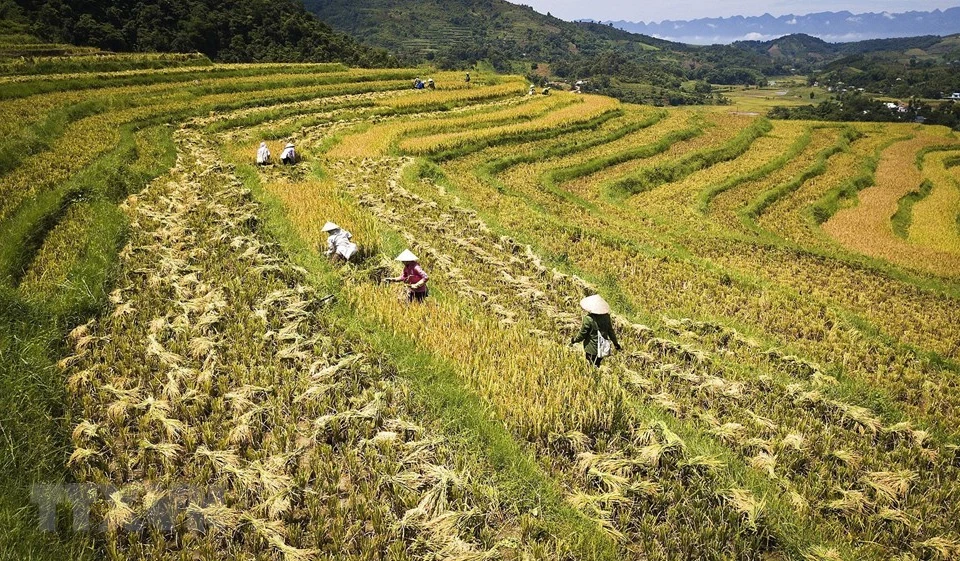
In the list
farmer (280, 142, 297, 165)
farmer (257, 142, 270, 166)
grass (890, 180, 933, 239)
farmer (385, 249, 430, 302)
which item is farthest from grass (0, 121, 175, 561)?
grass (890, 180, 933, 239)

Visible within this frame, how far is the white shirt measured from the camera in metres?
8.70

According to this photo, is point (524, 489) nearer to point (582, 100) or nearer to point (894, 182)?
point (894, 182)

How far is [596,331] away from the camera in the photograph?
20.3ft

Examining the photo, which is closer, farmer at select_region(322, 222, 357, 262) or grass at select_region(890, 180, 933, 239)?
farmer at select_region(322, 222, 357, 262)

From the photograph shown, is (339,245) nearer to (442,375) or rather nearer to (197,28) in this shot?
(442,375)

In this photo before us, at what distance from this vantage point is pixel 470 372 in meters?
5.73

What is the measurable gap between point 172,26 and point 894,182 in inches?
2256

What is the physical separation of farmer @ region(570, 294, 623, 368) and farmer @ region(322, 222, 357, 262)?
457cm

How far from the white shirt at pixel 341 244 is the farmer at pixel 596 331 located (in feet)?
14.9

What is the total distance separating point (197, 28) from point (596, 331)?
52.5 meters

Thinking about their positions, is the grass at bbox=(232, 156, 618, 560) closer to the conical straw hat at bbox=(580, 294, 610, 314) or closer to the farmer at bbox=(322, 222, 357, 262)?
the farmer at bbox=(322, 222, 357, 262)

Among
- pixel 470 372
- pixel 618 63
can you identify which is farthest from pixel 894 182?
pixel 618 63

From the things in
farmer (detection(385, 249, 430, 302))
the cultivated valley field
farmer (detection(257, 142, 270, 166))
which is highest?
farmer (detection(257, 142, 270, 166))

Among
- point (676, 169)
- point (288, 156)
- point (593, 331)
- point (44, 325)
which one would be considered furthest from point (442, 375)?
point (676, 169)
